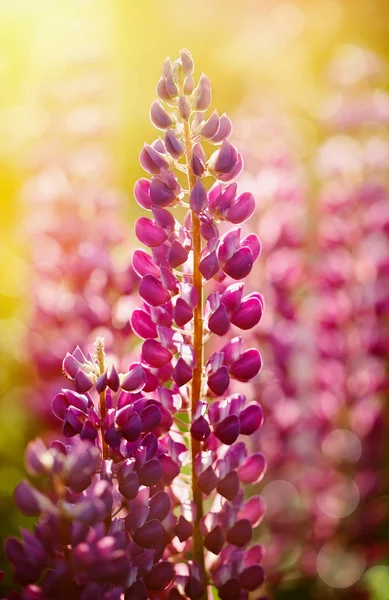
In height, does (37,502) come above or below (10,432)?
above

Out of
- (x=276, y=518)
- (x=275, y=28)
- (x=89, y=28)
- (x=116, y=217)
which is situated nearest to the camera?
(x=276, y=518)

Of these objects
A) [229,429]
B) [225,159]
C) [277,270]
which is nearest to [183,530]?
[229,429]

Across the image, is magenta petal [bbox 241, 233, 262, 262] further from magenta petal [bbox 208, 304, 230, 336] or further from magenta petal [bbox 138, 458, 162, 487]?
magenta petal [bbox 138, 458, 162, 487]

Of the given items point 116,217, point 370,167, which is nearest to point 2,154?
point 116,217

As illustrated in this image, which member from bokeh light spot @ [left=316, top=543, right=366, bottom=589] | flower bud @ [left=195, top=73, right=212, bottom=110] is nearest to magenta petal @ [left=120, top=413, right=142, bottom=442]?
flower bud @ [left=195, top=73, right=212, bottom=110]

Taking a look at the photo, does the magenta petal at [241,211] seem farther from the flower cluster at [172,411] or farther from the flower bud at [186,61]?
the flower bud at [186,61]

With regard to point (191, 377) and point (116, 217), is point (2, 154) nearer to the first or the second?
point (116, 217)

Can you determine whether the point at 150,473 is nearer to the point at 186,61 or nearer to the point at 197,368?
the point at 197,368
